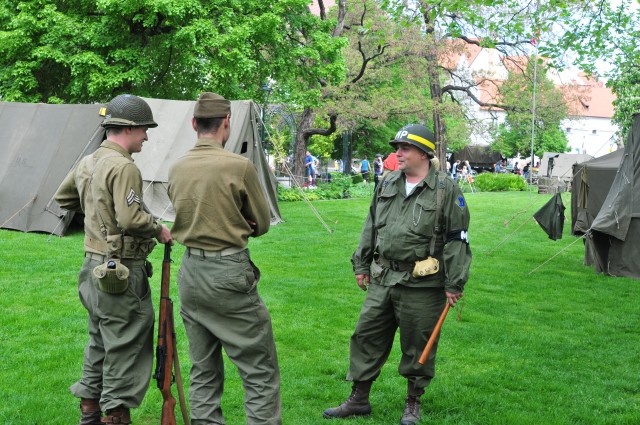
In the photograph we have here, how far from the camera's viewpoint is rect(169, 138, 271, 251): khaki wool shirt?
13.1 feet

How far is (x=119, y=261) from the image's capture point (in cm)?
423

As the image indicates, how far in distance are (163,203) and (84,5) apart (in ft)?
23.2

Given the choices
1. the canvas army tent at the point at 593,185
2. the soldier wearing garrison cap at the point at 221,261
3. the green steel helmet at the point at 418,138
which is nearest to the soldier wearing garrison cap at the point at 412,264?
the green steel helmet at the point at 418,138

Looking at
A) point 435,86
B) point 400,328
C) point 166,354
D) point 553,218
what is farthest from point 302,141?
point 166,354

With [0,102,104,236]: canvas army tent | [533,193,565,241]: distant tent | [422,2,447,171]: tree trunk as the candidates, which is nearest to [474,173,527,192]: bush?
[422,2,447,171]: tree trunk

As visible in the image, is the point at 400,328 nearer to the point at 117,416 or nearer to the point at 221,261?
the point at 221,261

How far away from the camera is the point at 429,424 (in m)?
4.95

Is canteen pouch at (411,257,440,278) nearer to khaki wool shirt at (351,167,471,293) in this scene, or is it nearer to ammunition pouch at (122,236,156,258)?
khaki wool shirt at (351,167,471,293)

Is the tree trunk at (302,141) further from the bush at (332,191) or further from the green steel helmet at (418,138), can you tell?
the green steel helmet at (418,138)

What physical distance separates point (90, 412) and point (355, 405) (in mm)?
1707

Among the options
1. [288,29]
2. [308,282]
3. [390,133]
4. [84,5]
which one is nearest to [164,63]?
[84,5]

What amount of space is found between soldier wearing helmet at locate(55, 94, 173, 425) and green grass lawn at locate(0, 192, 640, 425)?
28.6 inches

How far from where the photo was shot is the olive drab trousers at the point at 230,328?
159 inches

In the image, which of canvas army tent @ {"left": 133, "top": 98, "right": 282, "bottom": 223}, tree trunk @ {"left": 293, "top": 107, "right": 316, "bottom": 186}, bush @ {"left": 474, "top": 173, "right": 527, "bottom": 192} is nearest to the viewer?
canvas army tent @ {"left": 133, "top": 98, "right": 282, "bottom": 223}
